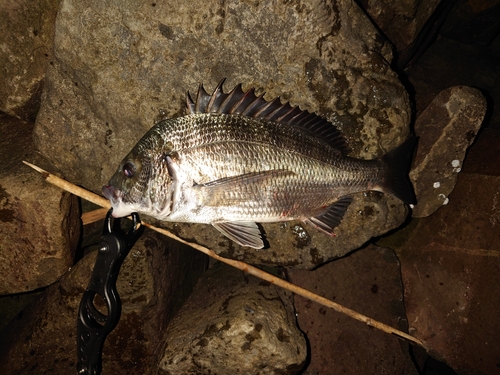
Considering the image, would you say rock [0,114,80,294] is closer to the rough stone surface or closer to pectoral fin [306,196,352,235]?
pectoral fin [306,196,352,235]

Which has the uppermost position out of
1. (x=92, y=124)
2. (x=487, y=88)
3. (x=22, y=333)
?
(x=92, y=124)

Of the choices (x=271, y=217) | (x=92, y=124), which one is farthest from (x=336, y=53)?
(x=92, y=124)

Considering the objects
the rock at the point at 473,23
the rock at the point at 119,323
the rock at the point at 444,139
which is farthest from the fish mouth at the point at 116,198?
the rock at the point at 473,23

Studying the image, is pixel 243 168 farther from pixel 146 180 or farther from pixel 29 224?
pixel 29 224

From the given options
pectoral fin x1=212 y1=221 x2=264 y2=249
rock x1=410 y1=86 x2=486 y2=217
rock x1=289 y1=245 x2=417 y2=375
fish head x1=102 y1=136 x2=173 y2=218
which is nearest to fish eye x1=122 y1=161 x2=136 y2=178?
fish head x1=102 y1=136 x2=173 y2=218

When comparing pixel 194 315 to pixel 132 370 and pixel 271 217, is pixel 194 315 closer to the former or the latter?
pixel 132 370

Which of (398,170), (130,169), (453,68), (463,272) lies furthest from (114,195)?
(453,68)
